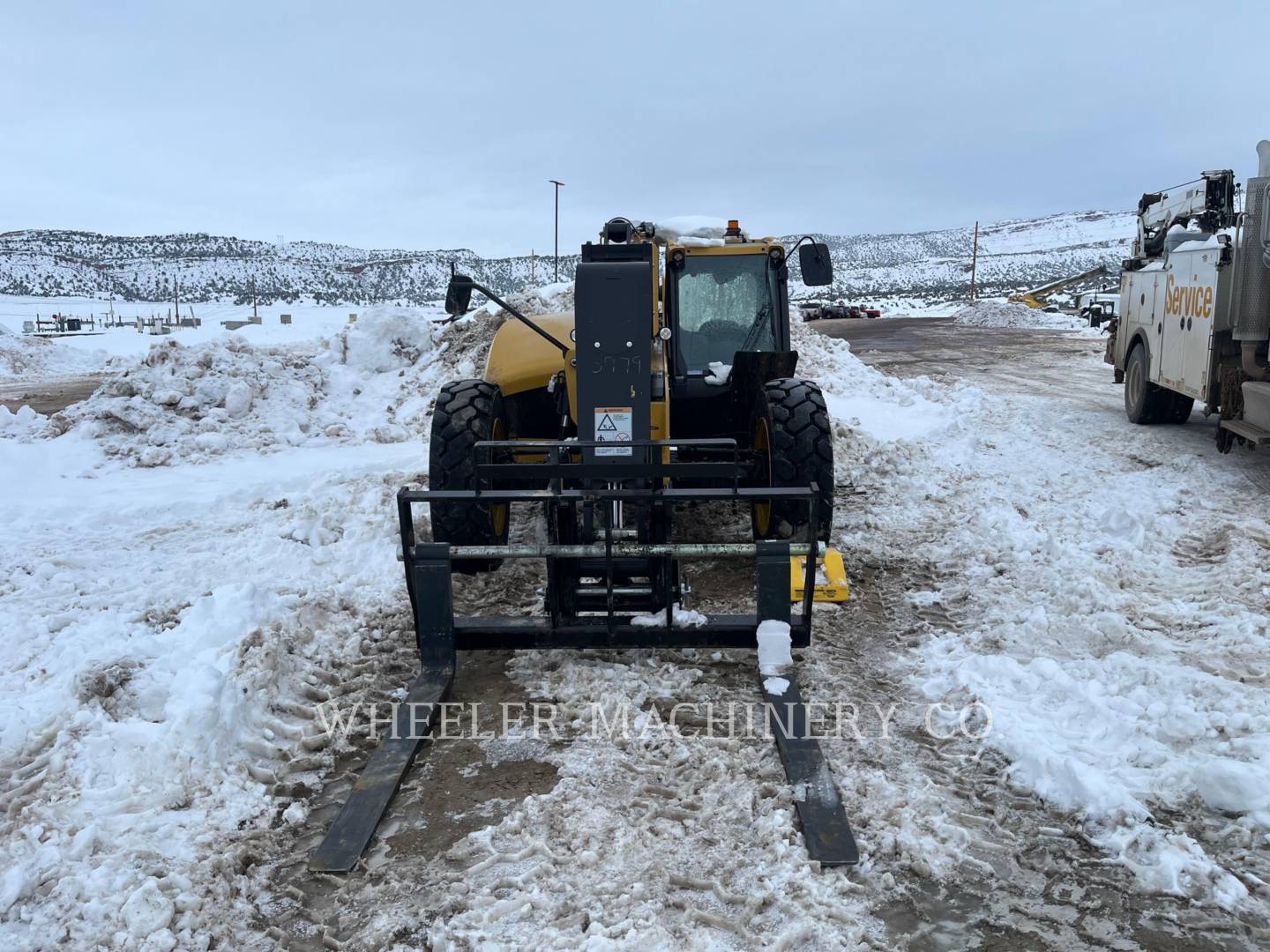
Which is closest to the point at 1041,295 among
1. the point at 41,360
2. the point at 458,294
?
the point at 41,360

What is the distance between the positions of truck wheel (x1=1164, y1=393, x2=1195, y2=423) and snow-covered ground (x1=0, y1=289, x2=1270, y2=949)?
13.0 ft

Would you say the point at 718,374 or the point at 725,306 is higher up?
the point at 725,306

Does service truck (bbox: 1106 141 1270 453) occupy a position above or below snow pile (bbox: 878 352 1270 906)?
above

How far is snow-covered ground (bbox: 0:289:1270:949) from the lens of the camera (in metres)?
2.95

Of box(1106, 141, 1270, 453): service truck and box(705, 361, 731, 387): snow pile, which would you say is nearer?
box(705, 361, 731, 387): snow pile

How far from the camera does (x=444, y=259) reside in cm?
10569

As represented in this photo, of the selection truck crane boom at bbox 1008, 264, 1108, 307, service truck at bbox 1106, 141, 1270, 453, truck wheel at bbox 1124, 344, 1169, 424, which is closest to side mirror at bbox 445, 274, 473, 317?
service truck at bbox 1106, 141, 1270, 453

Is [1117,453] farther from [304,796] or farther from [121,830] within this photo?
A: [121,830]

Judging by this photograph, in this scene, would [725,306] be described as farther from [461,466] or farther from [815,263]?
[461,466]

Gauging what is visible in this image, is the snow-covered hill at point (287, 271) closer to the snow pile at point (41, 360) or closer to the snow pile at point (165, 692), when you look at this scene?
the snow pile at point (41, 360)

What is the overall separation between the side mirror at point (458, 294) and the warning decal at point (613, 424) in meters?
Answer: 0.96

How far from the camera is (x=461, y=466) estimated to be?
5918mm

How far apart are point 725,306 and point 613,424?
218 cm

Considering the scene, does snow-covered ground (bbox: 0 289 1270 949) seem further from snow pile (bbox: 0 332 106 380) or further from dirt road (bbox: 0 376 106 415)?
snow pile (bbox: 0 332 106 380)
